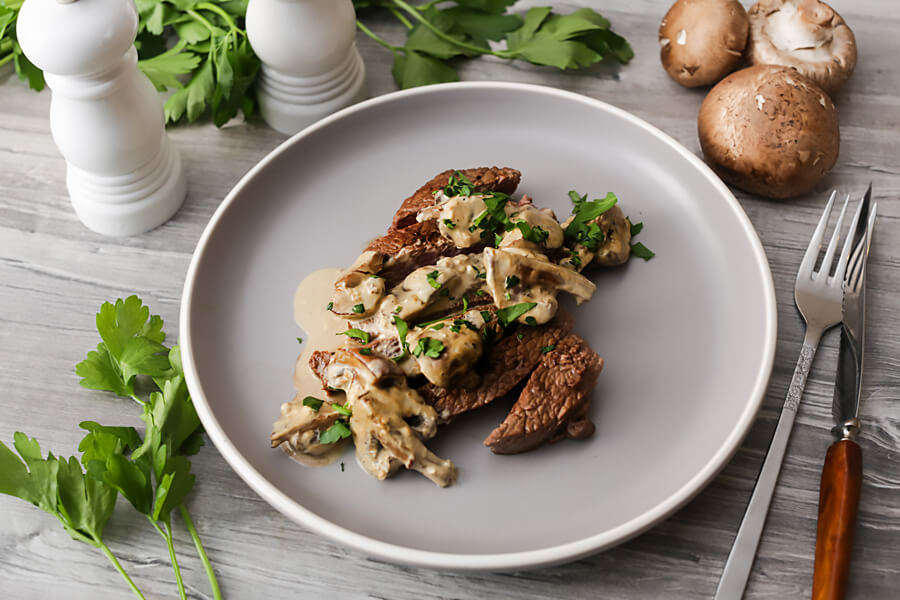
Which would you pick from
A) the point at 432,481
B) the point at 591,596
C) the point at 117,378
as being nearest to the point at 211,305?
the point at 117,378

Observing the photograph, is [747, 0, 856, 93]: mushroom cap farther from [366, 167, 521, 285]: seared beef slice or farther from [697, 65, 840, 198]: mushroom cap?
[366, 167, 521, 285]: seared beef slice

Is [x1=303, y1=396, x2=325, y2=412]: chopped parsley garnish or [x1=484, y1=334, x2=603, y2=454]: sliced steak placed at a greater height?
[x1=484, y1=334, x2=603, y2=454]: sliced steak

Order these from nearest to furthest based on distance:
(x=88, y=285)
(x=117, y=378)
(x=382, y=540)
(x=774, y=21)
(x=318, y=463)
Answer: (x=382, y=540), (x=318, y=463), (x=117, y=378), (x=88, y=285), (x=774, y=21)

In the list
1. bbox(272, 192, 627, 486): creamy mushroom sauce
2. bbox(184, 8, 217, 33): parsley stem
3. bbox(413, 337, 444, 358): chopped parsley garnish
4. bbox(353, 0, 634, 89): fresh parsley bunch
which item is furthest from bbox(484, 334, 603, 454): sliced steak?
bbox(184, 8, 217, 33): parsley stem

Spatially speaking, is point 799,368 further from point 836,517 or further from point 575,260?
point 575,260

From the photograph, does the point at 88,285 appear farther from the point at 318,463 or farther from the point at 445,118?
the point at 445,118

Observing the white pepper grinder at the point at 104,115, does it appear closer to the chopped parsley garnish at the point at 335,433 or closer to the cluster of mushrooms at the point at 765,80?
the chopped parsley garnish at the point at 335,433

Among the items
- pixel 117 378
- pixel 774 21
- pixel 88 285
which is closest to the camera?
pixel 117 378
